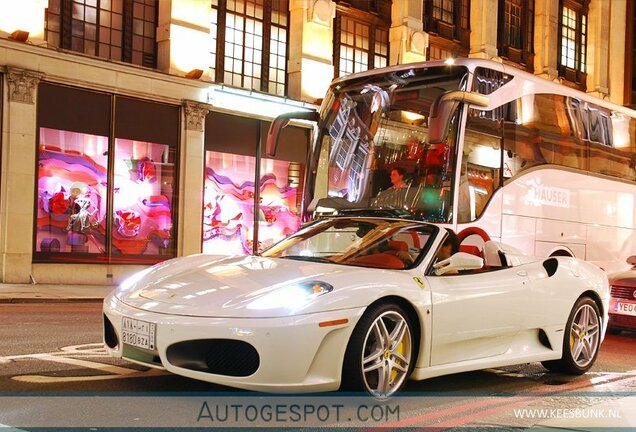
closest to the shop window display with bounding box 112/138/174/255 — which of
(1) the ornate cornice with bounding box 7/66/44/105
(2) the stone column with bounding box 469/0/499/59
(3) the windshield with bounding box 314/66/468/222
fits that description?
(1) the ornate cornice with bounding box 7/66/44/105

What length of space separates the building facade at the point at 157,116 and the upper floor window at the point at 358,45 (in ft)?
0.16

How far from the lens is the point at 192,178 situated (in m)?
22.0

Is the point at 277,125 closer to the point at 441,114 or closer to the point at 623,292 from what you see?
the point at 441,114

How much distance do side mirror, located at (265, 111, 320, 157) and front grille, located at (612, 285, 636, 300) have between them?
4834mm

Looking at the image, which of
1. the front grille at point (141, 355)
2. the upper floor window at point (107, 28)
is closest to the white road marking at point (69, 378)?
the front grille at point (141, 355)

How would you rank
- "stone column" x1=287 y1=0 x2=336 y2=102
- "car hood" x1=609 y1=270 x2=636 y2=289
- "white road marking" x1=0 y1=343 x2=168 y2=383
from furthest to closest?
"stone column" x1=287 y1=0 x2=336 y2=102 < "car hood" x1=609 y1=270 x2=636 y2=289 < "white road marking" x1=0 y1=343 x2=168 y2=383

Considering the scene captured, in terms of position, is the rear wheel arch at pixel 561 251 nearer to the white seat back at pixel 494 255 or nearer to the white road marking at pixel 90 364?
the white seat back at pixel 494 255

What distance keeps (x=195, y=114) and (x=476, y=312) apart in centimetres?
1624

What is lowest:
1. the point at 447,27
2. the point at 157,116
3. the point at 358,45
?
the point at 157,116

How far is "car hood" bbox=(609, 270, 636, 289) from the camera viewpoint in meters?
11.8

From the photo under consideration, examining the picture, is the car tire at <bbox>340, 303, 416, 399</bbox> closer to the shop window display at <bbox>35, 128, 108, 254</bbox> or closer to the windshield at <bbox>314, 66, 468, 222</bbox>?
the windshield at <bbox>314, 66, 468, 222</bbox>

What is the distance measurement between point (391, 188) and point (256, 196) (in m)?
13.0

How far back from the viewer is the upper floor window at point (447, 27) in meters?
29.0

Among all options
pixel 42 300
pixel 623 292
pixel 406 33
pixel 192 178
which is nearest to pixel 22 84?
pixel 192 178
